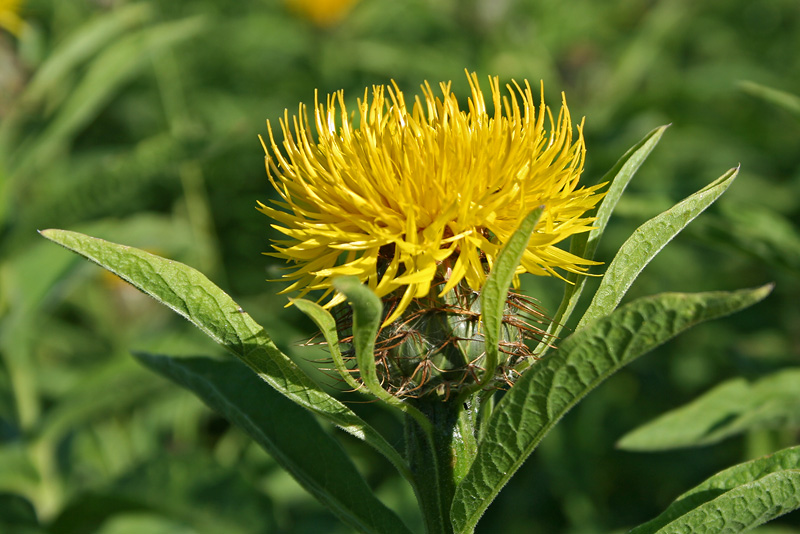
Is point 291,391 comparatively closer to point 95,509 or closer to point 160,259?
point 160,259

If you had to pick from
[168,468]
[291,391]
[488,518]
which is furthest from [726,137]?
[291,391]

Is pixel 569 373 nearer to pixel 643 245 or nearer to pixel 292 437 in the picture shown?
pixel 643 245

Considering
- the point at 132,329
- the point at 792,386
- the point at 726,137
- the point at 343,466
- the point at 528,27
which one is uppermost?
the point at 528,27

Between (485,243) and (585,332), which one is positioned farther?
(485,243)

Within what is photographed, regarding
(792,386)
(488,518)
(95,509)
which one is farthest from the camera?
(488,518)

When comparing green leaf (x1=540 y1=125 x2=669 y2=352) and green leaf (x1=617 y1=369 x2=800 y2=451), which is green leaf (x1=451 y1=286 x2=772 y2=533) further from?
green leaf (x1=617 y1=369 x2=800 y2=451)

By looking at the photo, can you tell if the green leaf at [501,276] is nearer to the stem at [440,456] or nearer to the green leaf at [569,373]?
the green leaf at [569,373]

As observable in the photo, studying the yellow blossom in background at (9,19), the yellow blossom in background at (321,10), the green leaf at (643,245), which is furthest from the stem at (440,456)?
the yellow blossom in background at (321,10)
